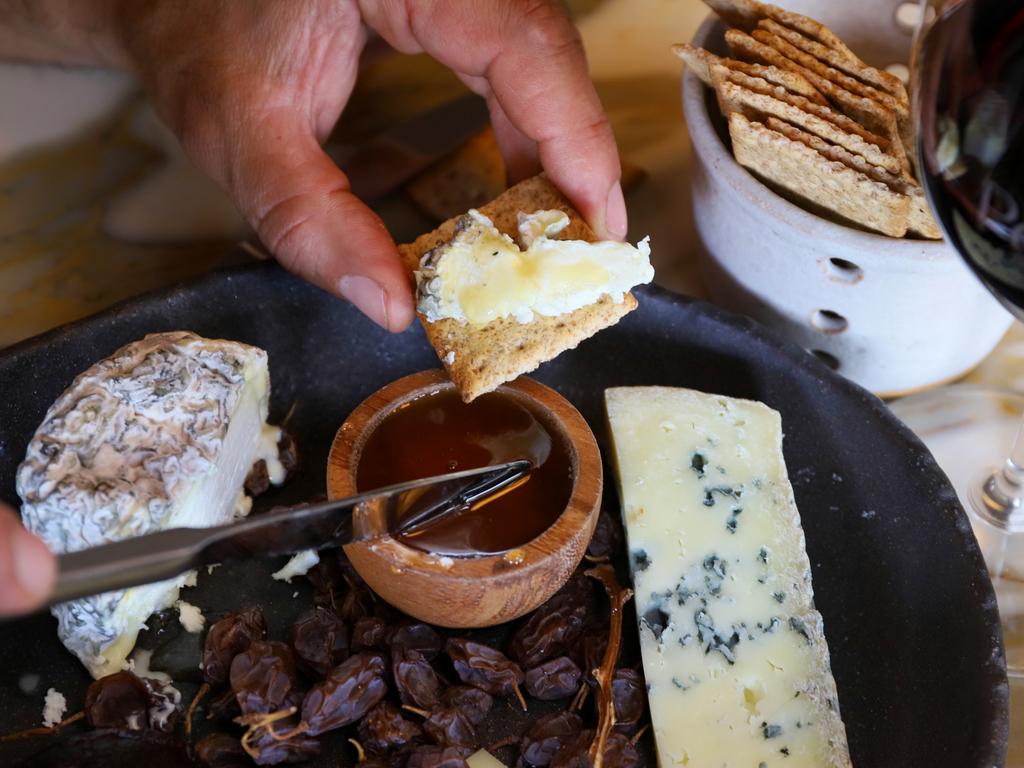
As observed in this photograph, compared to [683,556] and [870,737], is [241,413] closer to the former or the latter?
[683,556]

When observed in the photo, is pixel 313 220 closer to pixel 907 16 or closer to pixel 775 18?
pixel 775 18

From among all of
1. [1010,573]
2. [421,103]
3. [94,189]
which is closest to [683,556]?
A: [1010,573]

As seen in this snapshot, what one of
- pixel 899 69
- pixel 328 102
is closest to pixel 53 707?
pixel 328 102

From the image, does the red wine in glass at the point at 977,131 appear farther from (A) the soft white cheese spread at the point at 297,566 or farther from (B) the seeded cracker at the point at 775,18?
(A) the soft white cheese spread at the point at 297,566

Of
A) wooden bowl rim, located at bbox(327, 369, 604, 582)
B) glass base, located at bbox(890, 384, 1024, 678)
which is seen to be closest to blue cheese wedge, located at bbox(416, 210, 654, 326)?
wooden bowl rim, located at bbox(327, 369, 604, 582)

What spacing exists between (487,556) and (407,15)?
0.96m

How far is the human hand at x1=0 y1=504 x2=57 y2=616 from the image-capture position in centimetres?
83

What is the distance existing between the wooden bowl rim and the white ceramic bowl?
17.2 inches

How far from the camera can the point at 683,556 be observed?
1.47m

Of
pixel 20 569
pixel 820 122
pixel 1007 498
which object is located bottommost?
pixel 1007 498

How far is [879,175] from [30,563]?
3.87ft

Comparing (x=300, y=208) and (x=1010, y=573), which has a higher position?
(x=300, y=208)

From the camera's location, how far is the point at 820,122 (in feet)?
4.82

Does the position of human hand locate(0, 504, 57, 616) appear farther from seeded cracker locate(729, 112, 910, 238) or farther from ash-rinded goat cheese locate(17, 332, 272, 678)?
seeded cracker locate(729, 112, 910, 238)
